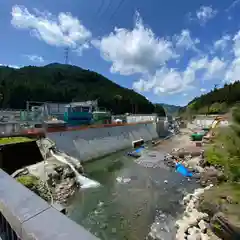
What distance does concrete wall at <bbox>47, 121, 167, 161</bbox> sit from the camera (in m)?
17.3

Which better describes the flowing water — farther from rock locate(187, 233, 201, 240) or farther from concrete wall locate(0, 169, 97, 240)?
concrete wall locate(0, 169, 97, 240)

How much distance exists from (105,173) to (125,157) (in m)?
6.03

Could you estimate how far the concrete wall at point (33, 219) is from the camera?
1.21 meters

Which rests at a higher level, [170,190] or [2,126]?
[2,126]

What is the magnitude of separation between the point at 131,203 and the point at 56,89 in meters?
59.3

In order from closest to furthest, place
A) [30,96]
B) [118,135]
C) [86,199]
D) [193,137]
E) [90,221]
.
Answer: [90,221] → [86,199] → [118,135] → [193,137] → [30,96]

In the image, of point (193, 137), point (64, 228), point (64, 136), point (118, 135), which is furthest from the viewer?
point (193, 137)

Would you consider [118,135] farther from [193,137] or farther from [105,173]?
[193,137]

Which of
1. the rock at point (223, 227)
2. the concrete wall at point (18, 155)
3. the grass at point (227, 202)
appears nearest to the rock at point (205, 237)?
the rock at point (223, 227)

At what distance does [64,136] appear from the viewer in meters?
17.3

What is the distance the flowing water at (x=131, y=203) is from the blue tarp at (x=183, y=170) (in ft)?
1.58

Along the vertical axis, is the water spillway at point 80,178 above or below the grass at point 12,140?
below

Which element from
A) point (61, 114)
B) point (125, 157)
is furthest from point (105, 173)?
point (61, 114)

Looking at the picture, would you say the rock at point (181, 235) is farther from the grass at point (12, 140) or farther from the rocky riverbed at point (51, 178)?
the grass at point (12, 140)
